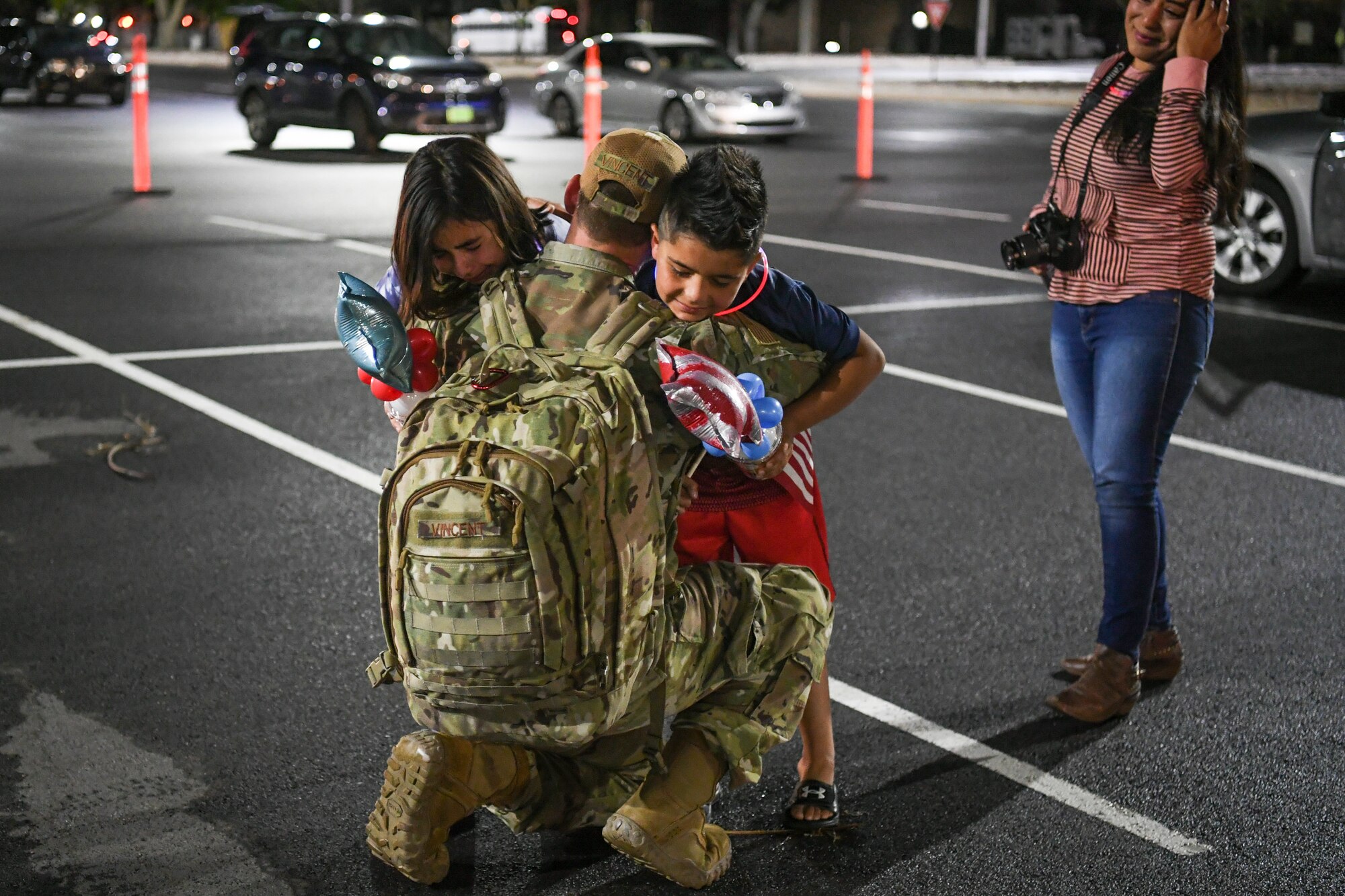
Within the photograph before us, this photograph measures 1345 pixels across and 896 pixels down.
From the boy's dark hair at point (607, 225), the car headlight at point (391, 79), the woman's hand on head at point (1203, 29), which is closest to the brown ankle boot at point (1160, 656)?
the woman's hand on head at point (1203, 29)

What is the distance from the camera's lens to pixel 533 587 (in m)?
2.85

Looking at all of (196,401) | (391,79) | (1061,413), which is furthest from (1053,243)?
(391,79)

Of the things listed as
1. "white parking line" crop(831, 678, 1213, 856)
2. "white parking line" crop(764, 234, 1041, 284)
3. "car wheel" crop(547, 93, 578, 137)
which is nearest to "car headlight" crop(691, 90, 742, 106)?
"car wheel" crop(547, 93, 578, 137)

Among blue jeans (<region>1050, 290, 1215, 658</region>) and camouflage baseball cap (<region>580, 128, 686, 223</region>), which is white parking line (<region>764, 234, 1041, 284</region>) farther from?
camouflage baseball cap (<region>580, 128, 686, 223</region>)

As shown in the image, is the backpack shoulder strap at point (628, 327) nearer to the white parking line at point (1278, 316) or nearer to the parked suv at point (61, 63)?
the white parking line at point (1278, 316)

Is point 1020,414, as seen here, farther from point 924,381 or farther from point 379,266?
point 379,266

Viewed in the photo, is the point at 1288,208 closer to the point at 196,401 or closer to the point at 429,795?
the point at 196,401

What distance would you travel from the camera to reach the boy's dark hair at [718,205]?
3.02m

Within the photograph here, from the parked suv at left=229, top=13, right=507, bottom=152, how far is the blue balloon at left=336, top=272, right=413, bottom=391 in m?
17.8

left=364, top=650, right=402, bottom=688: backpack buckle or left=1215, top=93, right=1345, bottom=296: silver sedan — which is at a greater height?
left=1215, top=93, right=1345, bottom=296: silver sedan

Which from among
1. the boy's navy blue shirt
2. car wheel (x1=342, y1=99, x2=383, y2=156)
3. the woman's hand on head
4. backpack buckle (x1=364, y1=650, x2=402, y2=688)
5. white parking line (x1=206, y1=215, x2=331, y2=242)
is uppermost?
the woman's hand on head

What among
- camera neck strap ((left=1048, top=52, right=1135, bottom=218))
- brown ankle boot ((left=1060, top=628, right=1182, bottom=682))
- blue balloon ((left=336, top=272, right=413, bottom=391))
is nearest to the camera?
blue balloon ((left=336, top=272, right=413, bottom=391))

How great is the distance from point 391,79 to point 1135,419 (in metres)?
17.3

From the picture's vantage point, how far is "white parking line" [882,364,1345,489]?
22.1 feet
